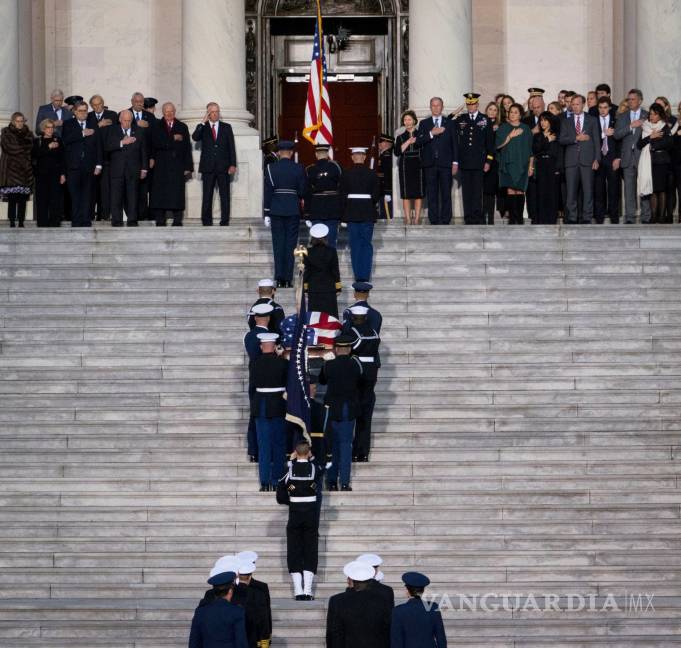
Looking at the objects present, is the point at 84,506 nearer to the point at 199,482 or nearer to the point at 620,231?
the point at 199,482

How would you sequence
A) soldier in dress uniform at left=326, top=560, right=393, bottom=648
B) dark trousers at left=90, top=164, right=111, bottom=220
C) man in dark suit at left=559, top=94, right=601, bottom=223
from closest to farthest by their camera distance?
1. soldier in dress uniform at left=326, top=560, right=393, bottom=648
2. man in dark suit at left=559, top=94, right=601, bottom=223
3. dark trousers at left=90, top=164, right=111, bottom=220

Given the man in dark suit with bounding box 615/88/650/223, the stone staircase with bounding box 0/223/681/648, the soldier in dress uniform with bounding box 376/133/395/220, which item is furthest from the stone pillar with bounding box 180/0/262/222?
the man in dark suit with bounding box 615/88/650/223

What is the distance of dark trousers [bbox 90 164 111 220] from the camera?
30.1 m

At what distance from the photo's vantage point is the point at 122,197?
97.3 ft

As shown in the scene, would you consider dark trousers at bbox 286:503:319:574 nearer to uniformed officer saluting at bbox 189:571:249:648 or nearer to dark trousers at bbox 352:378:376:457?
dark trousers at bbox 352:378:376:457

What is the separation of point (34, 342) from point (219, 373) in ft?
9.13

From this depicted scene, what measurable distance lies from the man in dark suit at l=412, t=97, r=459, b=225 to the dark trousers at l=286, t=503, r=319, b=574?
9928 mm

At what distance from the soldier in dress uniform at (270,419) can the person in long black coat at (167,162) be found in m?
8.20

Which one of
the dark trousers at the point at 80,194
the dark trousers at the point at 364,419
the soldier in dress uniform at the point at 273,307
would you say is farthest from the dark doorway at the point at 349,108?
the dark trousers at the point at 364,419

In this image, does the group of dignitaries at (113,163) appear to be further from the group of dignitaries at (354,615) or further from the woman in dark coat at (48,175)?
the group of dignitaries at (354,615)

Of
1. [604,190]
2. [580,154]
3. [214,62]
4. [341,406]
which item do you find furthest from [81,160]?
[341,406]

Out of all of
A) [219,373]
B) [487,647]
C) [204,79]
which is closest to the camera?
[487,647]

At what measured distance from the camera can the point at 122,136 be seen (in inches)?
1161

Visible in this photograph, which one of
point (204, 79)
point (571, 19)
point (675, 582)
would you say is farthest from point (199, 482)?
point (571, 19)
